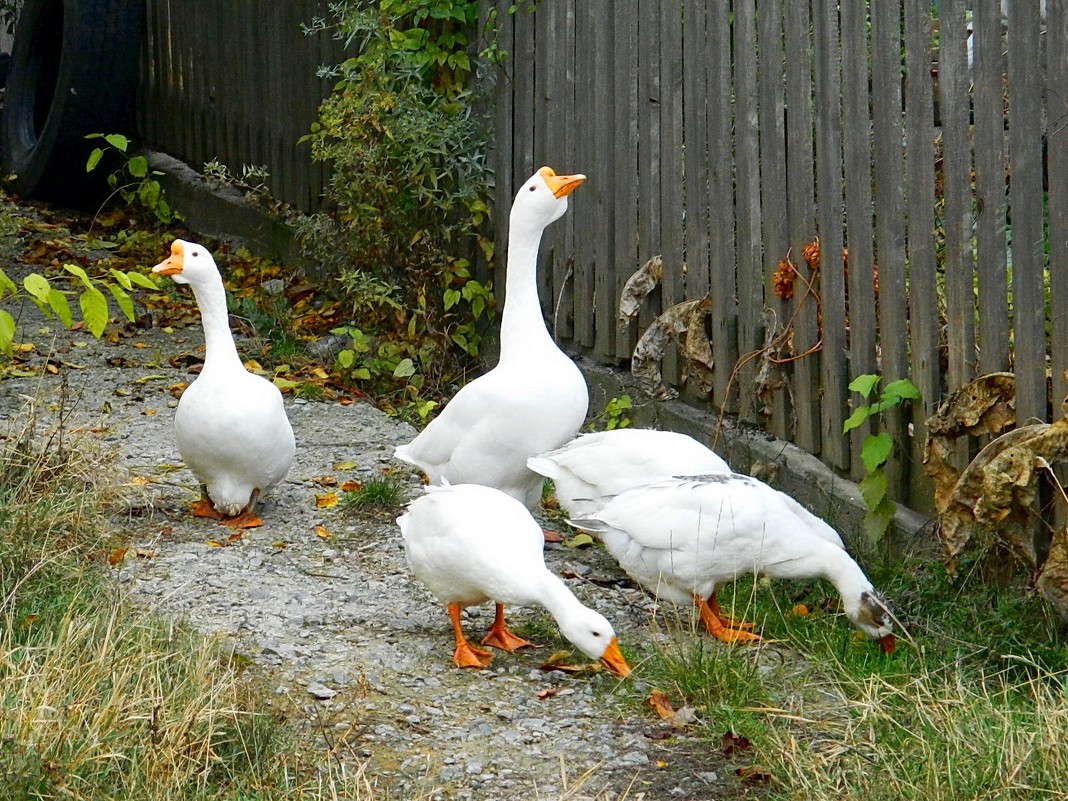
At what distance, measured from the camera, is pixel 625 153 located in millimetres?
6336

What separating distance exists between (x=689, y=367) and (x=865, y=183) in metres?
1.42

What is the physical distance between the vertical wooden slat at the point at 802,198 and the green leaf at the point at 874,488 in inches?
19.7

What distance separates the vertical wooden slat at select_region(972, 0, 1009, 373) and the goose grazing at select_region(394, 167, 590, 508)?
1.57 m

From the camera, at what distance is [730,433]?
5793 millimetres

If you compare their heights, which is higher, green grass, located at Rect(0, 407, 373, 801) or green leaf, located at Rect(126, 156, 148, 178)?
green leaf, located at Rect(126, 156, 148, 178)

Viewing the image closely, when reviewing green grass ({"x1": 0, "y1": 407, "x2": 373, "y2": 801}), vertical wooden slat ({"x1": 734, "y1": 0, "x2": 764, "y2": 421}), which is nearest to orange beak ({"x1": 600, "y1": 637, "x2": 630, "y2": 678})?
green grass ({"x1": 0, "y1": 407, "x2": 373, "y2": 801})

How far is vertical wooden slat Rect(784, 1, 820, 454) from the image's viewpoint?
16.9 ft

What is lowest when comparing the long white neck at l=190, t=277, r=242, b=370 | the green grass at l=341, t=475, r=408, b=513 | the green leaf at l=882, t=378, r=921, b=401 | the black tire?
the green grass at l=341, t=475, r=408, b=513

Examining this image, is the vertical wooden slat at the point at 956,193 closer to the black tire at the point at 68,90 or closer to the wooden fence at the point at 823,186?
the wooden fence at the point at 823,186

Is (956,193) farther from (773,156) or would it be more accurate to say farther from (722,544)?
(722,544)

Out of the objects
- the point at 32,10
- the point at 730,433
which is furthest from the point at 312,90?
the point at 730,433

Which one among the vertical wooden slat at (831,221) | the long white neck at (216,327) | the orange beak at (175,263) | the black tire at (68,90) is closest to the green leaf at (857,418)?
the vertical wooden slat at (831,221)

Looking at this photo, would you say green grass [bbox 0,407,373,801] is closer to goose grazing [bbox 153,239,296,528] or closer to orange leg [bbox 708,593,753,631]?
goose grazing [bbox 153,239,296,528]

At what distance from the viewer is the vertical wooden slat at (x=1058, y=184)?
13.2 feet
